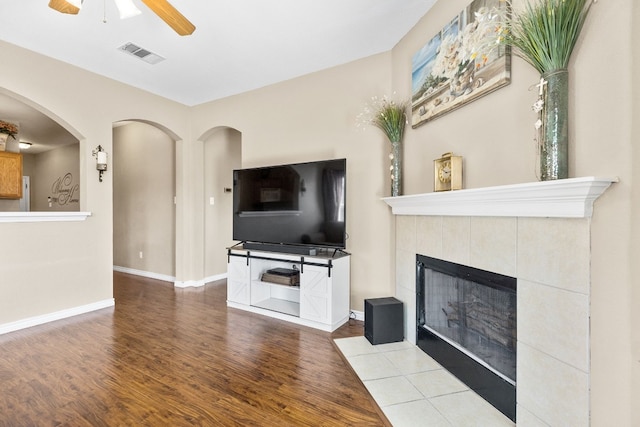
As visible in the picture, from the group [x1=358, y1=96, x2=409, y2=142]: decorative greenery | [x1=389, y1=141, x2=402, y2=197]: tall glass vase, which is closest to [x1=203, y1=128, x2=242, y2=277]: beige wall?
[x1=358, y1=96, x2=409, y2=142]: decorative greenery

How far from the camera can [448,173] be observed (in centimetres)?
208

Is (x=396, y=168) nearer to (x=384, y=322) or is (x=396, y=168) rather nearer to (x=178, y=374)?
(x=384, y=322)

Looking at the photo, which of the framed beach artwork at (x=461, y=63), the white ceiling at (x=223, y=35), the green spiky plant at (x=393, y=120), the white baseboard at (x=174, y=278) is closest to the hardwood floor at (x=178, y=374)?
the white baseboard at (x=174, y=278)

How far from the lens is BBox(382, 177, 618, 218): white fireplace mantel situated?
1.21 metres

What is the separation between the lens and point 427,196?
2.16m

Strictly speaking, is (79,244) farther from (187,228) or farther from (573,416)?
(573,416)

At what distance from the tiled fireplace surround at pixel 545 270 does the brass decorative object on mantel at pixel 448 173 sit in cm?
17

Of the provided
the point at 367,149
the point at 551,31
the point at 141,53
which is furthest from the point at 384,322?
the point at 141,53

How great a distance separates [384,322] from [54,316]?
333 cm

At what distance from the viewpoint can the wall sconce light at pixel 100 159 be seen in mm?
3505

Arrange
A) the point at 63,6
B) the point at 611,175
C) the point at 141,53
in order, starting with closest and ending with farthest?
1. the point at 611,175
2. the point at 63,6
3. the point at 141,53

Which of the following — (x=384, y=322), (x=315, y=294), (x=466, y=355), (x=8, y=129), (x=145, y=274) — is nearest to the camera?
(x=466, y=355)

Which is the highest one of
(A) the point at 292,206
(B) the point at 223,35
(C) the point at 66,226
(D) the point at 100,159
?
(B) the point at 223,35

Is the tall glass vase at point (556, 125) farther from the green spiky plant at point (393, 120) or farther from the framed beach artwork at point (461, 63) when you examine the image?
the green spiky plant at point (393, 120)
